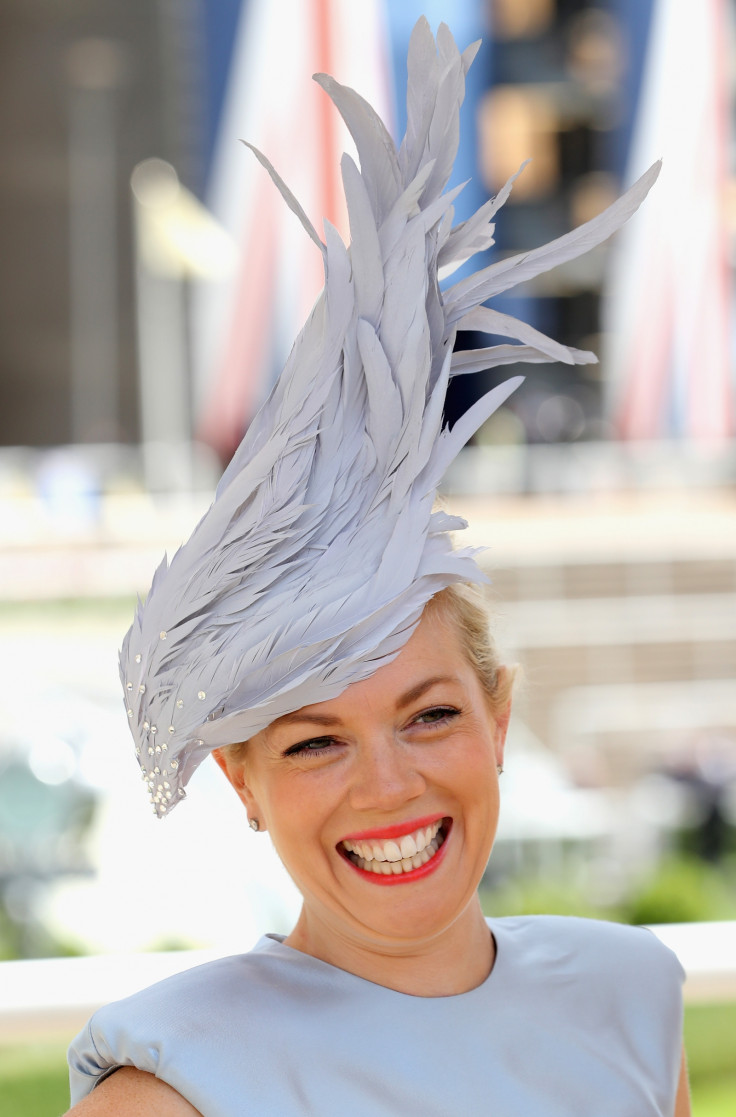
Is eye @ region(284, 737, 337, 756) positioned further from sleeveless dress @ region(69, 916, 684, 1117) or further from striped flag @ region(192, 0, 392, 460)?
striped flag @ region(192, 0, 392, 460)

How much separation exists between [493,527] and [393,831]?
9996 millimetres

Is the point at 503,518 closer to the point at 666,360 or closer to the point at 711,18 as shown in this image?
the point at 666,360

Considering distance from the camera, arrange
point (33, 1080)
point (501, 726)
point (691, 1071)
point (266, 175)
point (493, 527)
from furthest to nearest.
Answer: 1. point (493, 527)
2. point (266, 175)
3. point (691, 1071)
4. point (33, 1080)
5. point (501, 726)

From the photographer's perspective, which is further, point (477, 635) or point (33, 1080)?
point (33, 1080)

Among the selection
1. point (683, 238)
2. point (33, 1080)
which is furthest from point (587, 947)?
point (683, 238)

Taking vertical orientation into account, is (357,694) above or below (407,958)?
above

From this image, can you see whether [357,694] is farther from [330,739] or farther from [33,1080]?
[33,1080]

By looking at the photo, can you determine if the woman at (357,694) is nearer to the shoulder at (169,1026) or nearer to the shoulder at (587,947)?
the shoulder at (169,1026)

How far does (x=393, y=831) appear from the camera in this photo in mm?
1149

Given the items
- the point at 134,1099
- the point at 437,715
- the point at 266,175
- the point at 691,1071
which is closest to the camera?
the point at 134,1099

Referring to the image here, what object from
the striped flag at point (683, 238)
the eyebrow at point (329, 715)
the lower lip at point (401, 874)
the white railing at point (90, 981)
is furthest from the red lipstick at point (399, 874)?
the striped flag at point (683, 238)

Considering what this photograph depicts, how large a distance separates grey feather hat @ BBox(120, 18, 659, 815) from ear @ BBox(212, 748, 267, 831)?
104 millimetres

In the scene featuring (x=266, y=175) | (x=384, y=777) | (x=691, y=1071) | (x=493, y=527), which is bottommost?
(x=493, y=527)

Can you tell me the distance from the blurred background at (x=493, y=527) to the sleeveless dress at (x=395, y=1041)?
0.37 m
